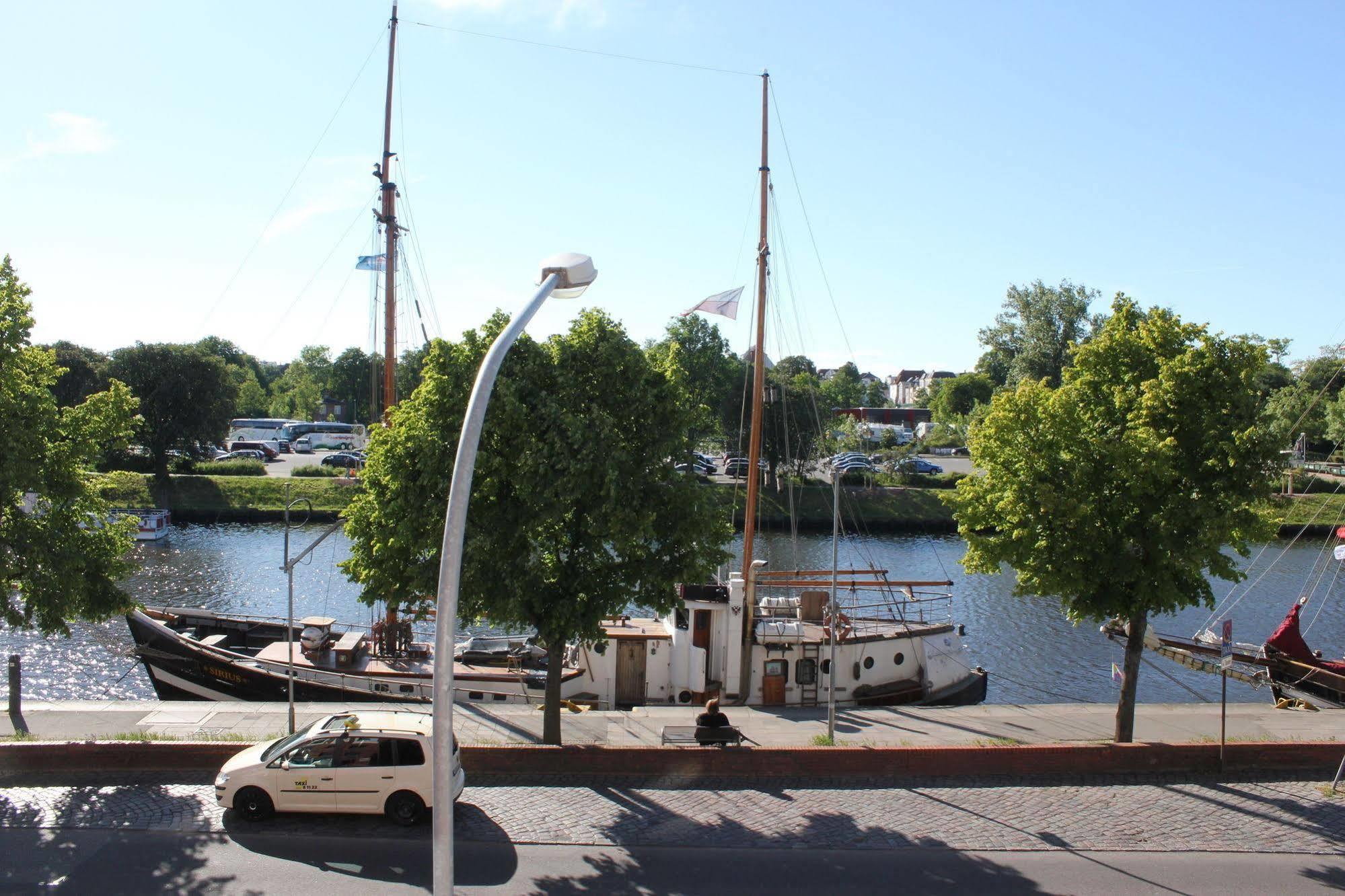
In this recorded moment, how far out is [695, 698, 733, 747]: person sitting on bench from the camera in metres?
17.0

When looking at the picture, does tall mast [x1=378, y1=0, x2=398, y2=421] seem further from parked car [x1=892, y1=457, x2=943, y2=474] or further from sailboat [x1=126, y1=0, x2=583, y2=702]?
parked car [x1=892, y1=457, x2=943, y2=474]

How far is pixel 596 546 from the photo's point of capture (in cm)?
1612

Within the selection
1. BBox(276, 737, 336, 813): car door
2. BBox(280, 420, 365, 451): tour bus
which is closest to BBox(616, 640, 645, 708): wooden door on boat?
BBox(276, 737, 336, 813): car door

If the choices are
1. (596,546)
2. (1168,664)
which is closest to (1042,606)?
(1168,664)

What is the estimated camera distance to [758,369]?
82.5 ft

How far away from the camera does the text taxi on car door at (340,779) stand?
44.3 ft

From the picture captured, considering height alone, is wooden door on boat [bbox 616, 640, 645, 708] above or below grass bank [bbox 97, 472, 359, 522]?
below

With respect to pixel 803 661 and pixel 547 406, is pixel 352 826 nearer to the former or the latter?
pixel 547 406

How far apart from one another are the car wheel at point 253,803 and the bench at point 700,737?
6.37 meters

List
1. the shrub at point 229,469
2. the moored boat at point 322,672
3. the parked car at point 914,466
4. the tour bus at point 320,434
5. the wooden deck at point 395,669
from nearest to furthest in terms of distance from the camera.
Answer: the moored boat at point 322,672, the wooden deck at point 395,669, the shrub at point 229,469, the parked car at point 914,466, the tour bus at point 320,434

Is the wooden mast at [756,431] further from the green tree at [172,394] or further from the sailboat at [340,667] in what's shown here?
the green tree at [172,394]

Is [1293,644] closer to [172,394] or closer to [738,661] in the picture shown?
[738,661]

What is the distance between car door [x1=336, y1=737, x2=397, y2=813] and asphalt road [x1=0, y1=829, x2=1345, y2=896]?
0.55 m

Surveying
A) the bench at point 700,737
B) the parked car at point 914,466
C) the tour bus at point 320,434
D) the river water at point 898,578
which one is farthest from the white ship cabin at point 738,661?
the tour bus at point 320,434
